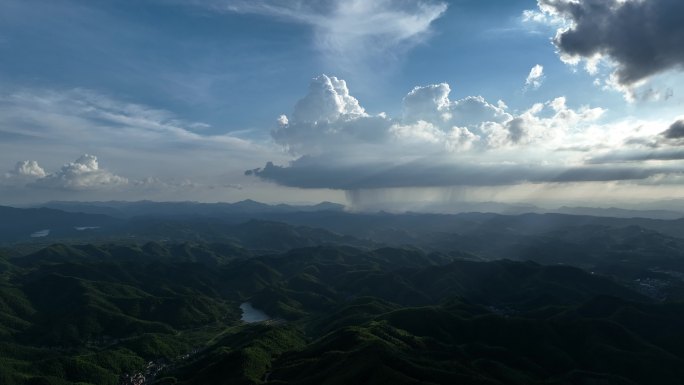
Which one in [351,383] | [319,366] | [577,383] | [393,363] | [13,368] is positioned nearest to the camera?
[351,383]

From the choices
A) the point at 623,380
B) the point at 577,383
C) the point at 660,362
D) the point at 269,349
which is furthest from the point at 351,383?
the point at 660,362

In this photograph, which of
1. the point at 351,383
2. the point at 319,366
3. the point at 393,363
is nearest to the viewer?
the point at 351,383

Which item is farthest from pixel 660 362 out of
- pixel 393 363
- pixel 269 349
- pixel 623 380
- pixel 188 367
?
pixel 188 367

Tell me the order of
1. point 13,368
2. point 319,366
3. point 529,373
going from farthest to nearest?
point 13,368 → point 529,373 → point 319,366

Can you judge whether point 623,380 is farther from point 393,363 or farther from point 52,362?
point 52,362

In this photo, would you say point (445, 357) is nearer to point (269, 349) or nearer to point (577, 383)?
point (577, 383)

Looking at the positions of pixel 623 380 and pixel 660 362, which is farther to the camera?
pixel 660 362

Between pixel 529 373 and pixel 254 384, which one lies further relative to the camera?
pixel 529 373

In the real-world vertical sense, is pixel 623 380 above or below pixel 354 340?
below

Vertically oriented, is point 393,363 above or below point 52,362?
above
